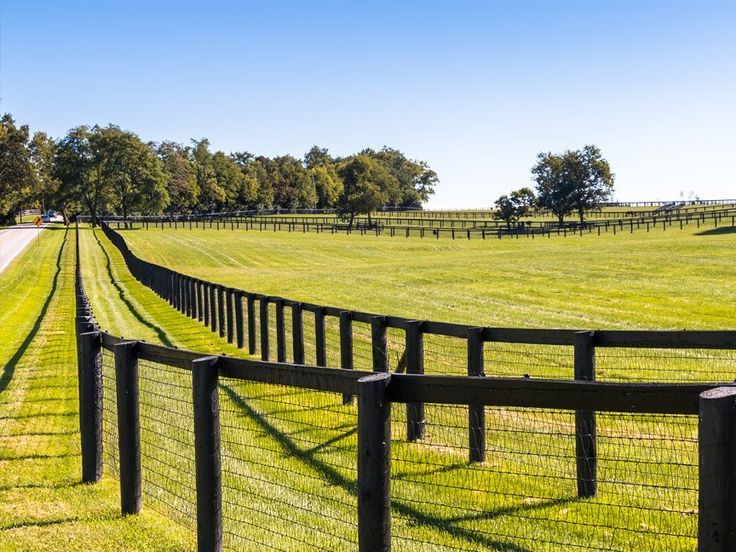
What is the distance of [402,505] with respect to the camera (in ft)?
22.5

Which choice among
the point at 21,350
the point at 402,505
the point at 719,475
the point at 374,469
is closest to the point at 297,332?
the point at 21,350

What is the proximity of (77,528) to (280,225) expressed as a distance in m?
105

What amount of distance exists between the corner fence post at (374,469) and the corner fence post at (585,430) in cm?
282

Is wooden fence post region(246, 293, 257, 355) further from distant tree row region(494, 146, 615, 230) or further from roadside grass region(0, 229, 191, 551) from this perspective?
distant tree row region(494, 146, 615, 230)

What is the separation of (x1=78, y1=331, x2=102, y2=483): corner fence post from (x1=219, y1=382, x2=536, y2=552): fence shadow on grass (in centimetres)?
192

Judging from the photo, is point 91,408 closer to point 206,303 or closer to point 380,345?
point 380,345

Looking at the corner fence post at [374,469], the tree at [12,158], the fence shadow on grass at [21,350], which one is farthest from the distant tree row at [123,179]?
the corner fence post at [374,469]

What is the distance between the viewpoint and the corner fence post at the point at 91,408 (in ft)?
25.8

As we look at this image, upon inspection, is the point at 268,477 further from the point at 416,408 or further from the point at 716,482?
the point at 716,482

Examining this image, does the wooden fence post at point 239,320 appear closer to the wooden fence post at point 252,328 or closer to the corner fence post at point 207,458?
the wooden fence post at point 252,328

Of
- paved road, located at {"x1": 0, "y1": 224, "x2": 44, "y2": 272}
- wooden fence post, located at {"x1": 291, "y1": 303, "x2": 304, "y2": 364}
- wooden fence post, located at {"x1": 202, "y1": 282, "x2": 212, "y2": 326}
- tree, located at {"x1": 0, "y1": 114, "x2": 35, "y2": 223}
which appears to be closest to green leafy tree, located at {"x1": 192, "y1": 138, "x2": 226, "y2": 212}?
tree, located at {"x1": 0, "y1": 114, "x2": 35, "y2": 223}

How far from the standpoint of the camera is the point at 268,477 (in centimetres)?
789

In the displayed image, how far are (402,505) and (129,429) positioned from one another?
7.87 ft

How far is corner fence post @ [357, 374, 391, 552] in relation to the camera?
4.44 meters
